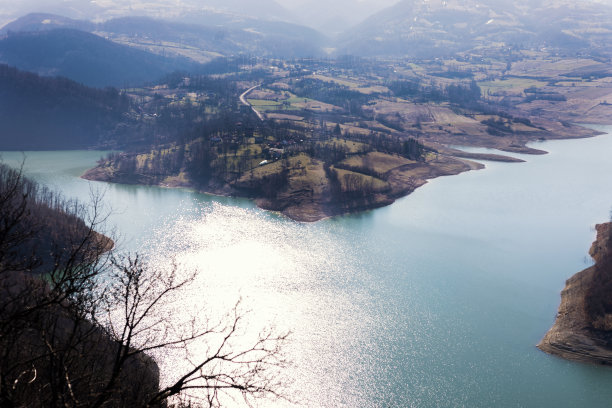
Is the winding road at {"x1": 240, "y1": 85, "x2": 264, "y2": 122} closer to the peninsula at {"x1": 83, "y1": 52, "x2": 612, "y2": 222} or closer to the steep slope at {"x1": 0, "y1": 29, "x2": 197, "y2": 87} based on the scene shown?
the peninsula at {"x1": 83, "y1": 52, "x2": 612, "y2": 222}

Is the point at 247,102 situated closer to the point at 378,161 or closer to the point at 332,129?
the point at 332,129

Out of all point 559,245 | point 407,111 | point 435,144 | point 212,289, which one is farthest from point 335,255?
point 407,111

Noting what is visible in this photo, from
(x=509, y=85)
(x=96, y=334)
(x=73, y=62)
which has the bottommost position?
(x=96, y=334)

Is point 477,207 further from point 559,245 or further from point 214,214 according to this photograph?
point 214,214

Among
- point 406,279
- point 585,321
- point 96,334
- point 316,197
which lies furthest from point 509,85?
point 96,334

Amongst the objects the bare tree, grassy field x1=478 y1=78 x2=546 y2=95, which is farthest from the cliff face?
grassy field x1=478 y1=78 x2=546 y2=95

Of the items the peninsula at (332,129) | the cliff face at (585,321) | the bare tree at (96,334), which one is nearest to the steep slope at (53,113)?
the peninsula at (332,129)
